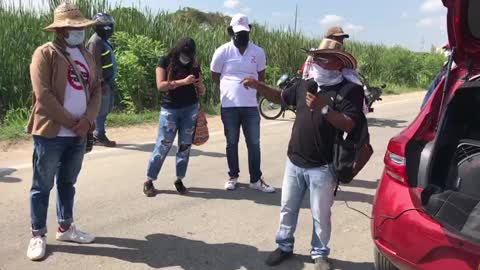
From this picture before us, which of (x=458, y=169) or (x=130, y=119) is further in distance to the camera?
(x=130, y=119)

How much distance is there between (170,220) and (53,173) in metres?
1.37

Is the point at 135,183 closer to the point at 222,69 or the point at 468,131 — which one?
the point at 222,69

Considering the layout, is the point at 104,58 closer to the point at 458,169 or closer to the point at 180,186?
the point at 180,186

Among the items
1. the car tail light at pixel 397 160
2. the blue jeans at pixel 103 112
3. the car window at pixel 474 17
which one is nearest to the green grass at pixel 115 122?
the blue jeans at pixel 103 112

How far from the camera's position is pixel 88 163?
7137 mm

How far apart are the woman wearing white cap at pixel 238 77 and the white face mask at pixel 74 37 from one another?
205 cm

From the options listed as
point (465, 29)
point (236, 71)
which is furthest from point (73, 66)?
point (465, 29)

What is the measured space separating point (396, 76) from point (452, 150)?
923 inches

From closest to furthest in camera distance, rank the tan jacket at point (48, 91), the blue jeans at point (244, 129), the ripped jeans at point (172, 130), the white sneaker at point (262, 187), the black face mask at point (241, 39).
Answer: the tan jacket at point (48, 91) < the ripped jeans at point (172, 130) < the black face mask at point (241, 39) < the blue jeans at point (244, 129) < the white sneaker at point (262, 187)

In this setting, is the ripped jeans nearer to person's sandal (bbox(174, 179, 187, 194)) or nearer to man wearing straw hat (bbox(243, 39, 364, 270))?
person's sandal (bbox(174, 179, 187, 194))

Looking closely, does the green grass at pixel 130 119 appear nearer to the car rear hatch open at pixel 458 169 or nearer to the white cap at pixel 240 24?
the white cap at pixel 240 24

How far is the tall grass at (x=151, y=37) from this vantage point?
10203 millimetres

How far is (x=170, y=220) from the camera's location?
16.8ft

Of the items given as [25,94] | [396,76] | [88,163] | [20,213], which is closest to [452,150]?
[20,213]
